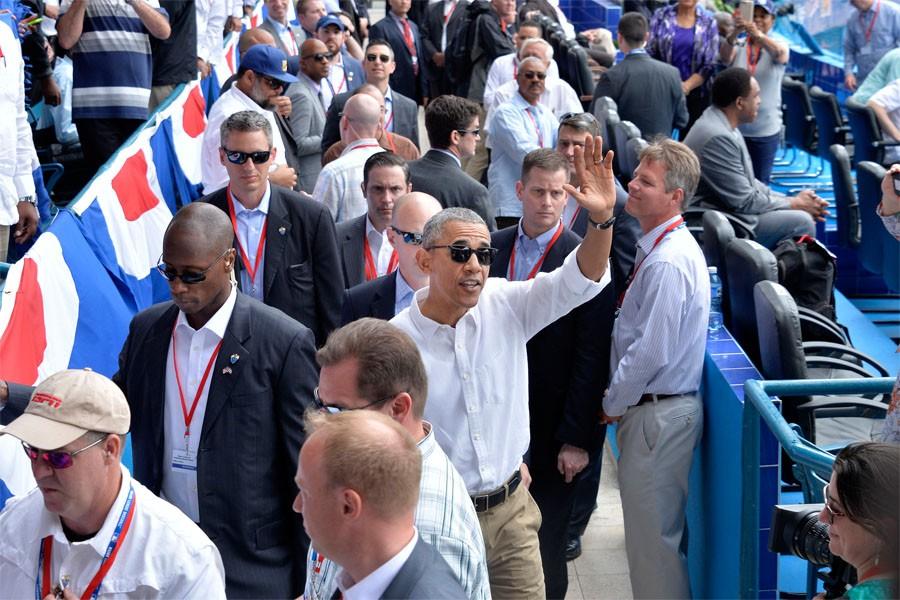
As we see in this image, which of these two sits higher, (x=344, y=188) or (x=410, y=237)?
(x=410, y=237)

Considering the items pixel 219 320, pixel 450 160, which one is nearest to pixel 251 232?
pixel 450 160

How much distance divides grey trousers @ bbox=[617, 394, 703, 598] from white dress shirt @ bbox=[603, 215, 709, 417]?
3.3 inches

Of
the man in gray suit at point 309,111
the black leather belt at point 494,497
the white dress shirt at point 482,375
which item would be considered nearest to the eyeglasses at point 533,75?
the man in gray suit at point 309,111

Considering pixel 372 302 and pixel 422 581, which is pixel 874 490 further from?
pixel 372 302

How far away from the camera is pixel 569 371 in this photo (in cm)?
502

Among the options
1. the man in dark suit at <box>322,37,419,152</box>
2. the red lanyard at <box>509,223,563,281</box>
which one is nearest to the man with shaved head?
the red lanyard at <box>509,223,563,281</box>

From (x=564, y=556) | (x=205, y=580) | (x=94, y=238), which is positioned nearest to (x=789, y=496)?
(x=564, y=556)

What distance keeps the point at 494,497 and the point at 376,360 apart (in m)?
1.13

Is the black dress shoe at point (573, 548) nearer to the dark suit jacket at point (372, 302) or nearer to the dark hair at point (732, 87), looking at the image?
the dark suit jacket at point (372, 302)

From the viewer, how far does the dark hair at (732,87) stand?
815cm

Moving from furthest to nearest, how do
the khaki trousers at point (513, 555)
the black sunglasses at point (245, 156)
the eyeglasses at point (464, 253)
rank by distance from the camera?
the black sunglasses at point (245, 156)
the khaki trousers at point (513, 555)
the eyeglasses at point (464, 253)

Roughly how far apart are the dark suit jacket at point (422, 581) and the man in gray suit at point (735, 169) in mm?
6077

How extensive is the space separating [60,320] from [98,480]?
8.60ft

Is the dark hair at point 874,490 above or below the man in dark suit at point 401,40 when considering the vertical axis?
above
